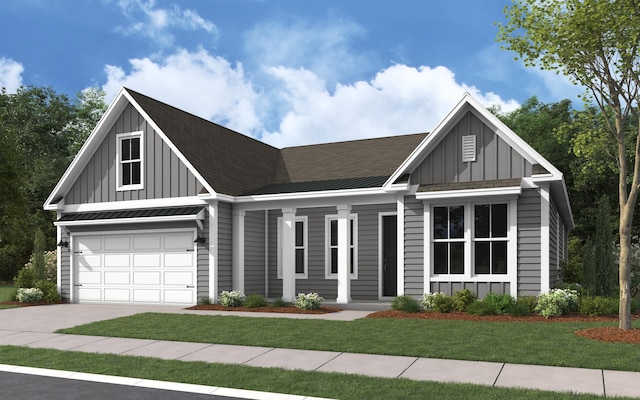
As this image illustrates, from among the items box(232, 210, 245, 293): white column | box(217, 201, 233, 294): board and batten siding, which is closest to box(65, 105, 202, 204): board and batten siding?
box(217, 201, 233, 294): board and batten siding

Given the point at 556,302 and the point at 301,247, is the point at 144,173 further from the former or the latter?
the point at 556,302

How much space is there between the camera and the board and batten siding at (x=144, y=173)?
1830cm

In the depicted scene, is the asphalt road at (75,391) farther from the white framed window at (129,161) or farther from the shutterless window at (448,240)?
the white framed window at (129,161)

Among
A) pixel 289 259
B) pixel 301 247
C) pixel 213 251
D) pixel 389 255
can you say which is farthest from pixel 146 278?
pixel 389 255

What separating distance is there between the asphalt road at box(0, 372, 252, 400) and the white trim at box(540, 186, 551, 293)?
31.8 feet

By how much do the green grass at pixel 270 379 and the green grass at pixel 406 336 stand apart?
1.78 meters

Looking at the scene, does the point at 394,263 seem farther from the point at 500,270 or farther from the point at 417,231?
the point at 500,270

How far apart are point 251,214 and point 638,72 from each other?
475 inches

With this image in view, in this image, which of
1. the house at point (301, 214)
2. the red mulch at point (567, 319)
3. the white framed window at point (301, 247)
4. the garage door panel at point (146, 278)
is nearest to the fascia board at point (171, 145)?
the house at point (301, 214)

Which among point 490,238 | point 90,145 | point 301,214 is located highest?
point 90,145

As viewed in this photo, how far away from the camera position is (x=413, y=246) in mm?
15820

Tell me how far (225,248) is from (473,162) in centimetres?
769

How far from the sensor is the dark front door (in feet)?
62.7

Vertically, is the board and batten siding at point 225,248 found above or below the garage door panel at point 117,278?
above
